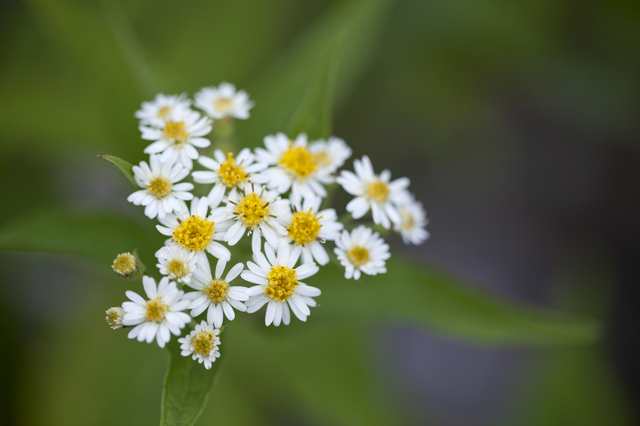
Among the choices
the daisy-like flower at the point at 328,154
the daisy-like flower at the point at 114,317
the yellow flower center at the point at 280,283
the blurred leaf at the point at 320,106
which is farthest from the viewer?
the daisy-like flower at the point at 328,154

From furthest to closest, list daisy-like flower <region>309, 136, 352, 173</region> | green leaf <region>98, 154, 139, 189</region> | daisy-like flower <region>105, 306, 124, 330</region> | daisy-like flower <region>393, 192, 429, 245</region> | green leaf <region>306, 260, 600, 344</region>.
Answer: green leaf <region>306, 260, 600, 344</region> → daisy-like flower <region>393, 192, 429, 245</region> → daisy-like flower <region>309, 136, 352, 173</region> → daisy-like flower <region>105, 306, 124, 330</region> → green leaf <region>98, 154, 139, 189</region>

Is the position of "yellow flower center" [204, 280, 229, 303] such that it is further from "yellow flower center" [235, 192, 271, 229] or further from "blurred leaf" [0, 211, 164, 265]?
"blurred leaf" [0, 211, 164, 265]

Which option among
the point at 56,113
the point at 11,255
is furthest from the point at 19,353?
the point at 56,113

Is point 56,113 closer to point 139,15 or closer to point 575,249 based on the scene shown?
point 139,15

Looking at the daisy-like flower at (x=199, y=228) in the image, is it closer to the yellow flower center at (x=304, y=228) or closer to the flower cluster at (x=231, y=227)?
the flower cluster at (x=231, y=227)

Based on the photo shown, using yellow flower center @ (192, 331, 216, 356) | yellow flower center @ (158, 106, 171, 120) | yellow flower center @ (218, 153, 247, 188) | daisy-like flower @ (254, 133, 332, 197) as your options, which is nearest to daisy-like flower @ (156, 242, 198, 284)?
yellow flower center @ (192, 331, 216, 356)

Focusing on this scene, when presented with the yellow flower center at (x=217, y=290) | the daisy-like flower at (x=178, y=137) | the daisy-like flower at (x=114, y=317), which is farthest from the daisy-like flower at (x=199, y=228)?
the daisy-like flower at (x=114, y=317)
